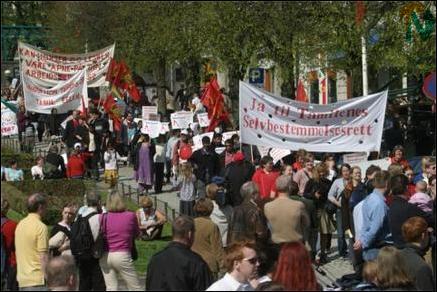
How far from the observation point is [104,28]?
30078mm

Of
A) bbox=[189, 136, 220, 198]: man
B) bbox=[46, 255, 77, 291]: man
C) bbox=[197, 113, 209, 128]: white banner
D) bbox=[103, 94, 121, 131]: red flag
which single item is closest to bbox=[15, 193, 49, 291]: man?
bbox=[46, 255, 77, 291]: man

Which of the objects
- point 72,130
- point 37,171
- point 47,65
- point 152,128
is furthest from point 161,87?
point 47,65

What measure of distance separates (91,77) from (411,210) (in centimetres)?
1595

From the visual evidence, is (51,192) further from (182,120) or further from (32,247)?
(32,247)

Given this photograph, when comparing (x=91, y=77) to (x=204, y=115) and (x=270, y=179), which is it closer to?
(x=204, y=115)

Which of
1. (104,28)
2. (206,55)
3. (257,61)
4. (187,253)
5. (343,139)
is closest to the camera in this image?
(187,253)

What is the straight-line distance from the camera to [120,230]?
12.5m

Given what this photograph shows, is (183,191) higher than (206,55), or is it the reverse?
(206,55)

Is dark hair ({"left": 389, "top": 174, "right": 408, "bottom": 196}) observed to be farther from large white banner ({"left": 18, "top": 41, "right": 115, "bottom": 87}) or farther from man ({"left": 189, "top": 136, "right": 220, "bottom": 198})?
large white banner ({"left": 18, "top": 41, "right": 115, "bottom": 87})

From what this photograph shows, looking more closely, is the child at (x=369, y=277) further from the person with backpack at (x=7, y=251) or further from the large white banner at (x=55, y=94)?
the large white banner at (x=55, y=94)

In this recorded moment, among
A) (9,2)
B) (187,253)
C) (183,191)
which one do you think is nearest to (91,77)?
(9,2)

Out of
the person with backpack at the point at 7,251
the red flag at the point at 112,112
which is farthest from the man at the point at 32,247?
the red flag at the point at 112,112

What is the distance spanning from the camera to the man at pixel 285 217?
44.4ft

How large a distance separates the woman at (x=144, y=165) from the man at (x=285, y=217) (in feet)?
40.6
